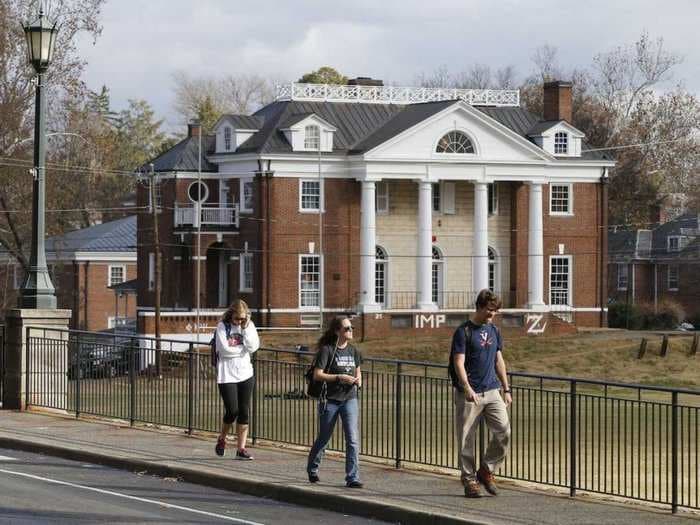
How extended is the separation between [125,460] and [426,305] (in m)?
52.2

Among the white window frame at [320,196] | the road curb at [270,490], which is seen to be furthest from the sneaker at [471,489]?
the white window frame at [320,196]

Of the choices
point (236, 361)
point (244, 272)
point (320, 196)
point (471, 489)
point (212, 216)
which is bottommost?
point (471, 489)

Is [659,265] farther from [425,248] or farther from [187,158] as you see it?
[187,158]

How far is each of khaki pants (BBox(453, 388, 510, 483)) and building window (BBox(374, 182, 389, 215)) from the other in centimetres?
5644

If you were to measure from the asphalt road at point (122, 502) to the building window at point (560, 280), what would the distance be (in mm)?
57134

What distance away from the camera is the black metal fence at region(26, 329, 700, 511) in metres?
16.4

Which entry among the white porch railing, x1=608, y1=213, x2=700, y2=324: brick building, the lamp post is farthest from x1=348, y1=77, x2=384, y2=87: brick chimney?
the lamp post

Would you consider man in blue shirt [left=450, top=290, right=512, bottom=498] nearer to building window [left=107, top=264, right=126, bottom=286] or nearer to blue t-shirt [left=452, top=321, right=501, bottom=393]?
blue t-shirt [left=452, top=321, right=501, bottom=393]

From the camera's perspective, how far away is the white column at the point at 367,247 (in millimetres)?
69688

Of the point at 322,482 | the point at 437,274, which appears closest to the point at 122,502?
the point at 322,482

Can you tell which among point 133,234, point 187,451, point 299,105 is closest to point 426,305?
point 299,105

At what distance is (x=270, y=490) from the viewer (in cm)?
1661

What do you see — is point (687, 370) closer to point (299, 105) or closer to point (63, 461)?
point (299, 105)

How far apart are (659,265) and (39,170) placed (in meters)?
74.1
